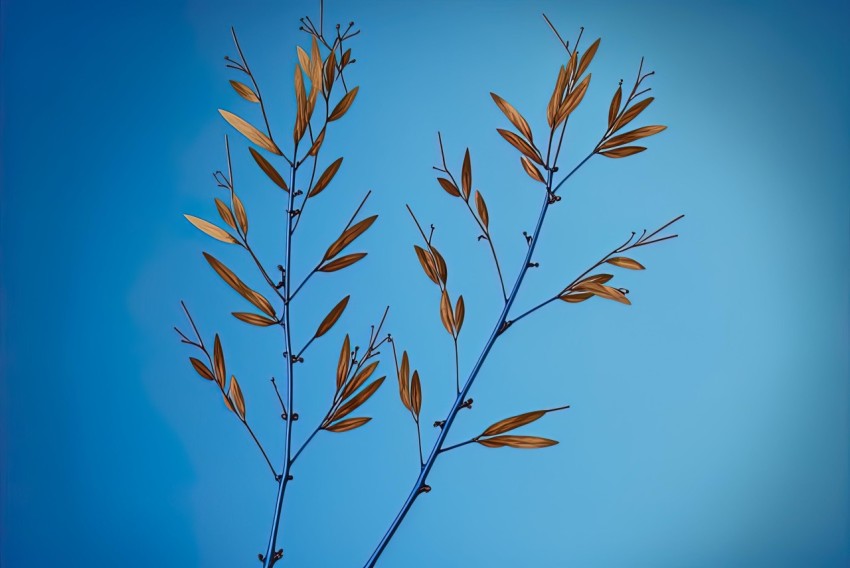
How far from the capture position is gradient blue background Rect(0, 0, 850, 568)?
1.20 metres

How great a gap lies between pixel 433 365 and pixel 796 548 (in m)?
0.90

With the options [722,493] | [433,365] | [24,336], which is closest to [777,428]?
[722,493]

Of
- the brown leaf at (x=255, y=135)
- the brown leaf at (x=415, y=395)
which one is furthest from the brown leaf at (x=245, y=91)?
the brown leaf at (x=415, y=395)

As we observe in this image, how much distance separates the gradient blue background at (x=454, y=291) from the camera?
3.94 ft

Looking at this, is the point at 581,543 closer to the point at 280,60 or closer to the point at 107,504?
the point at 107,504

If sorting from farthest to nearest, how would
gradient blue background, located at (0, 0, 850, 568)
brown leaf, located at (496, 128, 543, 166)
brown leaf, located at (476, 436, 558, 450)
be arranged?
gradient blue background, located at (0, 0, 850, 568) < brown leaf, located at (496, 128, 543, 166) < brown leaf, located at (476, 436, 558, 450)

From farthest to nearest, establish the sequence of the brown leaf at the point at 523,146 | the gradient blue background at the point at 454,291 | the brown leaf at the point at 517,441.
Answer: the gradient blue background at the point at 454,291, the brown leaf at the point at 523,146, the brown leaf at the point at 517,441

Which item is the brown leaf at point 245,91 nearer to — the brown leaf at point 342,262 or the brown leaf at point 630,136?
the brown leaf at point 342,262

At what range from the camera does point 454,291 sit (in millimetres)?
1307

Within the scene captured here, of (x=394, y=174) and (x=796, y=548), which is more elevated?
(x=394, y=174)

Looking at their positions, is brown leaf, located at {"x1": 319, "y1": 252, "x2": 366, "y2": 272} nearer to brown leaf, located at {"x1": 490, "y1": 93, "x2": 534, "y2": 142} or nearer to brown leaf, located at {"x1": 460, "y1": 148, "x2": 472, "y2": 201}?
brown leaf, located at {"x1": 460, "y1": 148, "x2": 472, "y2": 201}

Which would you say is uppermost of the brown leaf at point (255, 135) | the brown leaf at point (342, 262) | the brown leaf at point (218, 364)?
the brown leaf at point (255, 135)

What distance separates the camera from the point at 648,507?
4.44 ft

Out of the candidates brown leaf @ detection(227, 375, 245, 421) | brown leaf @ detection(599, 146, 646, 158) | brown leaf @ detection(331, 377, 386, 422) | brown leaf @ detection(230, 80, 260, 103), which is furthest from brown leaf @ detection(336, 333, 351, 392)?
brown leaf @ detection(599, 146, 646, 158)
